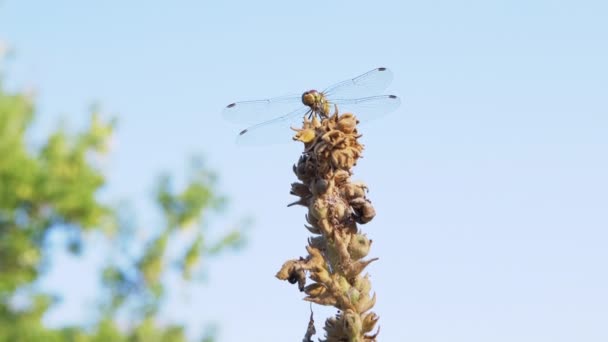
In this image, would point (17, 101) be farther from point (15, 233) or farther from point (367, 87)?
point (367, 87)

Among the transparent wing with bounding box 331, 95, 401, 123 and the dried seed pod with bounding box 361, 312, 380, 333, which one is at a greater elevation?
the transparent wing with bounding box 331, 95, 401, 123

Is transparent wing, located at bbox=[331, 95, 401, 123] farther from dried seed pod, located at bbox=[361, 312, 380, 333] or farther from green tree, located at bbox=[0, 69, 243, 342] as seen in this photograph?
green tree, located at bbox=[0, 69, 243, 342]

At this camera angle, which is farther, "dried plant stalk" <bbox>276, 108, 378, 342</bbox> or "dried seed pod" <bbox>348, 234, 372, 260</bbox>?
"dried seed pod" <bbox>348, 234, 372, 260</bbox>

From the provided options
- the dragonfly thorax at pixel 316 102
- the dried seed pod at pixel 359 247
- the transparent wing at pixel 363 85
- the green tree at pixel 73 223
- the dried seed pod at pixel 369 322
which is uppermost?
the green tree at pixel 73 223

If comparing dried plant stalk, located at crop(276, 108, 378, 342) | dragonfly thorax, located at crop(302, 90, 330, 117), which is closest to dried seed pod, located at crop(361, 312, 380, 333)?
dried plant stalk, located at crop(276, 108, 378, 342)

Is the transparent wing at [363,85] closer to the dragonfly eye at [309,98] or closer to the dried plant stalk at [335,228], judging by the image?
the dragonfly eye at [309,98]

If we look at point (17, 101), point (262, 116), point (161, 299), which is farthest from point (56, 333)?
point (262, 116)

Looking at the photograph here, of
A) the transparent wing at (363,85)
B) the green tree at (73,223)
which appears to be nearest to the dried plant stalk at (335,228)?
the transparent wing at (363,85)
